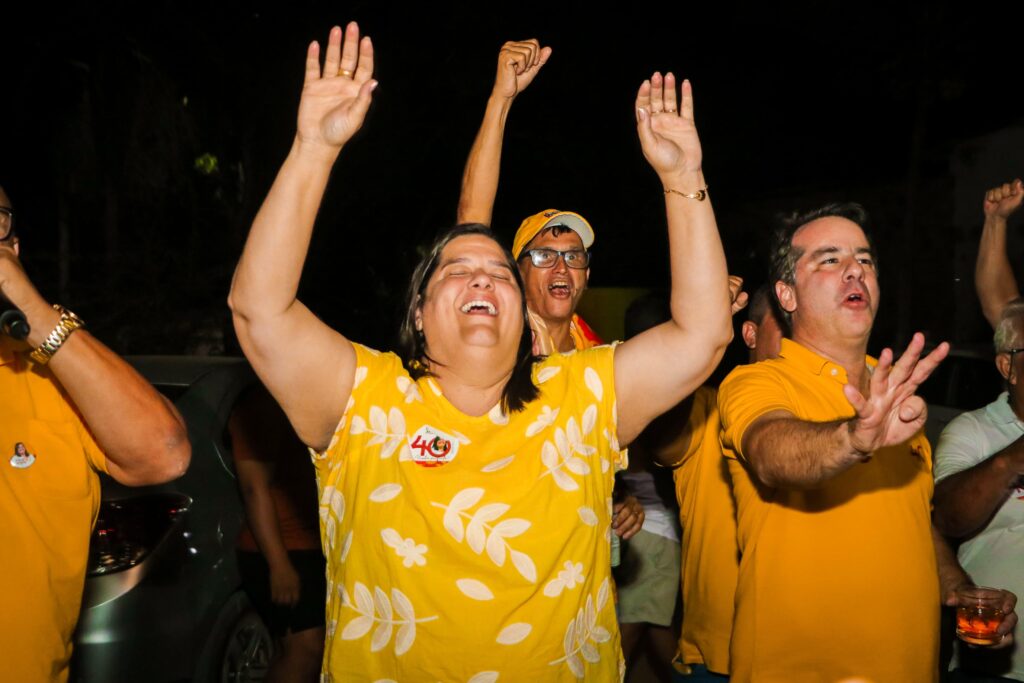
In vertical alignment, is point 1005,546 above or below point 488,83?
below

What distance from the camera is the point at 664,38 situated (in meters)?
16.4

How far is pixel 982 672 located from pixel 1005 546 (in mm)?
449

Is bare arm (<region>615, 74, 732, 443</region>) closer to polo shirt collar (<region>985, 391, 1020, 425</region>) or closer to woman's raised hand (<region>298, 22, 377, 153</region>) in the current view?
woman's raised hand (<region>298, 22, 377, 153</region>)

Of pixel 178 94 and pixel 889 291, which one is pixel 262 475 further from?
pixel 889 291

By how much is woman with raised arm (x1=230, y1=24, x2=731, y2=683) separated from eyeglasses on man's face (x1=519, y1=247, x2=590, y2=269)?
1468mm

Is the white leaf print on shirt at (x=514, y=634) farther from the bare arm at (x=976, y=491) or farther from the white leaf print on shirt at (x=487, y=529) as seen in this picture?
the bare arm at (x=976, y=491)

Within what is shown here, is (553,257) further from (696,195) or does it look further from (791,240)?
(696,195)

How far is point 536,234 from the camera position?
4.48 m

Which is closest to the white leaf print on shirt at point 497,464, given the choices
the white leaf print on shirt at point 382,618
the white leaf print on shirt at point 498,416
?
the white leaf print on shirt at point 498,416

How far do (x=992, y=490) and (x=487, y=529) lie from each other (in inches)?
76.1

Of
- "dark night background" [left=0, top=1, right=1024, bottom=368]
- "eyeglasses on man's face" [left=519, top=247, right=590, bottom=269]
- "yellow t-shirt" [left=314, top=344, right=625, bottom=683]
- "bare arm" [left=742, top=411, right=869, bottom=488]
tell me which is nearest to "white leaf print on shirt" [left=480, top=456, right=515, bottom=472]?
"yellow t-shirt" [left=314, top=344, right=625, bottom=683]

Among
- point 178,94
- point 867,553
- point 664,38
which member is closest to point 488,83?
point 178,94

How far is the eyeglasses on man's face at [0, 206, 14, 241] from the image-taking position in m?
2.68

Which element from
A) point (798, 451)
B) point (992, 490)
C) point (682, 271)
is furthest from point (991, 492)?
point (682, 271)
